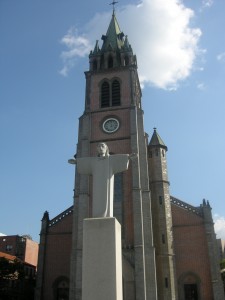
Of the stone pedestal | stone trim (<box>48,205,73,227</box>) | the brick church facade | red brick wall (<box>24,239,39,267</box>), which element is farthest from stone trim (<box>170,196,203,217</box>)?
red brick wall (<box>24,239,39,267</box>)

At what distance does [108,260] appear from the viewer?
7.99 m

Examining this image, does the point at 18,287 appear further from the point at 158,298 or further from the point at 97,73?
the point at 97,73

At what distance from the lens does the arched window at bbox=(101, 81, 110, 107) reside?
39.0 meters

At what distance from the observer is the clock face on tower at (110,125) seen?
36.3m

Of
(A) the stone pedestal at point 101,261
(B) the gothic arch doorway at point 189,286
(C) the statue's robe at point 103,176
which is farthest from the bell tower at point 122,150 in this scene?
(A) the stone pedestal at point 101,261

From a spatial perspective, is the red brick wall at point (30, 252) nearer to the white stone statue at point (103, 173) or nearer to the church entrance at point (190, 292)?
the church entrance at point (190, 292)

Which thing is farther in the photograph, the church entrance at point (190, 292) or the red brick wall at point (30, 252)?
the red brick wall at point (30, 252)

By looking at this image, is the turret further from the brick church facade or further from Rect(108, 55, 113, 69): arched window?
Rect(108, 55, 113, 69): arched window

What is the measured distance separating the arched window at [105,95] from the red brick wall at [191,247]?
46.5 feet

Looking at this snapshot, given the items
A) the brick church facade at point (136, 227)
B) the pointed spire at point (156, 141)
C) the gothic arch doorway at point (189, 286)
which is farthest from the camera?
the pointed spire at point (156, 141)

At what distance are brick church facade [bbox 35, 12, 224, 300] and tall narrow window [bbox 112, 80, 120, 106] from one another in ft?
0.39

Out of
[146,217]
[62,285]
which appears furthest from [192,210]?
[62,285]

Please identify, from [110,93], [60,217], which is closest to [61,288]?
[60,217]

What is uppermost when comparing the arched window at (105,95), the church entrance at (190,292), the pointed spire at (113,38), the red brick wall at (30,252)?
the pointed spire at (113,38)
